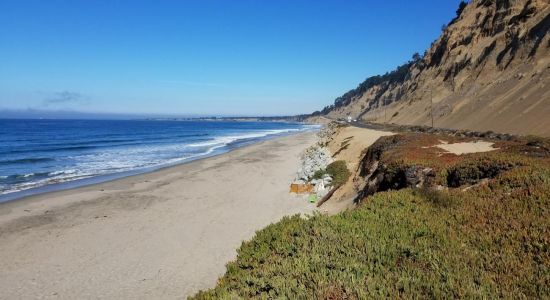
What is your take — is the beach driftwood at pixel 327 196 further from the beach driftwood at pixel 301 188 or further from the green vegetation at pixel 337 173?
the beach driftwood at pixel 301 188

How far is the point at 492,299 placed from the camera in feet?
13.5

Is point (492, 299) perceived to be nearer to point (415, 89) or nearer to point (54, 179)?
point (54, 179)

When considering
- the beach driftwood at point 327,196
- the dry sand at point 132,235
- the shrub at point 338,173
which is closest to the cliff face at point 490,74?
the shrub at point 338,173

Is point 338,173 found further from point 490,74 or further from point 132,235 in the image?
point 490,74

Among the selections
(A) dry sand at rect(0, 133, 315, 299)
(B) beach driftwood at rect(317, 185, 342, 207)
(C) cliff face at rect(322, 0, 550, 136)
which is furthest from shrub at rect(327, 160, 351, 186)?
(C) cliff face at rect(322, 0, 550, 136)

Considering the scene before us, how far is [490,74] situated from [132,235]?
58.6 m

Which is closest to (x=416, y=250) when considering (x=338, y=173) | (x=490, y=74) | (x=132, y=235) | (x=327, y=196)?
(x=132, y=235)

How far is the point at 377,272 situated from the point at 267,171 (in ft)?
82.3

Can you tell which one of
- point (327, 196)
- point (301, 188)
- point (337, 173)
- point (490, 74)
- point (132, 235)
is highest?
point (490, 74)

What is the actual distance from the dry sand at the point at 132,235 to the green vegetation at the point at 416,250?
461 cm

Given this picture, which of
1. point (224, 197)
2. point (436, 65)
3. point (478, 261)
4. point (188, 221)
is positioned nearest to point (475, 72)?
point (436, 65)

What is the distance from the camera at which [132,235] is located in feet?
45.6

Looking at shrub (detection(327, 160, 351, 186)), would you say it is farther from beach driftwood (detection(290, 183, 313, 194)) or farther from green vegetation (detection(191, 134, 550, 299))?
green vegetation (detection(191, 134, 550, 299))

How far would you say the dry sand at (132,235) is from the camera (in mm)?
9914
